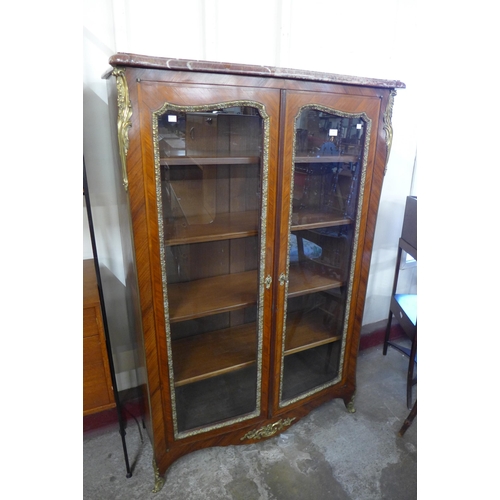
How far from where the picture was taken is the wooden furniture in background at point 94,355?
4.24ft

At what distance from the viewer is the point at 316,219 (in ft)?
4.87

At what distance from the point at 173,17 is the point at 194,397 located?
1.55 metres

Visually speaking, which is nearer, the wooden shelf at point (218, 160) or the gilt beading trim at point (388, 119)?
the wooden shelf at point (218, 160)

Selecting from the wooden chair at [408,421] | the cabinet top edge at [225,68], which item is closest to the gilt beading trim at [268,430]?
the wooden chair at [408,421]

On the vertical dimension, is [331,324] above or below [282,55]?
below

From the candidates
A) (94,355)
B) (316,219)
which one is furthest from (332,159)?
(94,355)

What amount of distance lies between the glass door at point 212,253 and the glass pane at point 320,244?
0.55 ft

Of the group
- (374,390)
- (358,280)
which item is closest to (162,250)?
(358,280)

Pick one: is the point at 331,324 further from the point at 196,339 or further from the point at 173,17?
the point at 173,17

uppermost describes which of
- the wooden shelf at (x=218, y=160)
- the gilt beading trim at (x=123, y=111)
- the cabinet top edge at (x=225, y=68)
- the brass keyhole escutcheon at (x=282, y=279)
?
the cabinet top edge at (x=225, y=68)

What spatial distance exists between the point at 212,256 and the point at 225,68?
74 centimetres

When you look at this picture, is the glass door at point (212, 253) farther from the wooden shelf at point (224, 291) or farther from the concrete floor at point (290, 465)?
the concrete floor at point (290, 465)

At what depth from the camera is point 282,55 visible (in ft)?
5.19

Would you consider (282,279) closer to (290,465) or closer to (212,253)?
(212,253)
